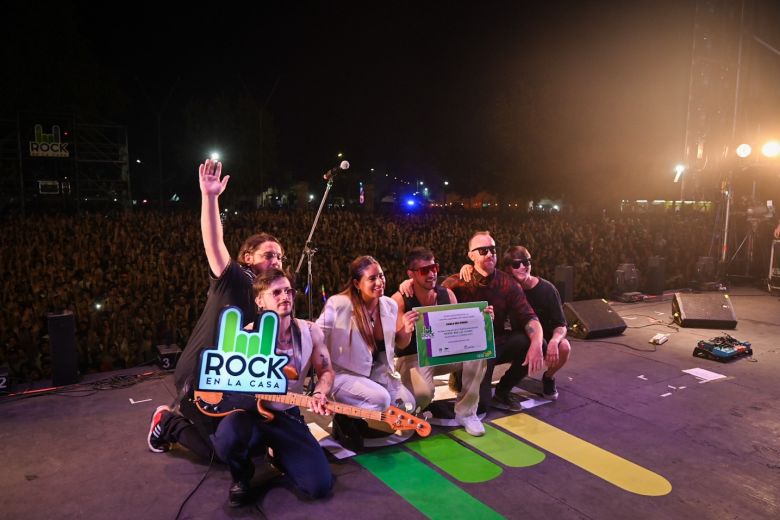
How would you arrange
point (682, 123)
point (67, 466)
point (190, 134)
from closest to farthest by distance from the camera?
point (67, 466) < point (682, 123) < point (190, 134)

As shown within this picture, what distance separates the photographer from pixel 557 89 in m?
24.4

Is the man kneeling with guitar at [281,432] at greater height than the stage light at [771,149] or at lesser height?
lesser

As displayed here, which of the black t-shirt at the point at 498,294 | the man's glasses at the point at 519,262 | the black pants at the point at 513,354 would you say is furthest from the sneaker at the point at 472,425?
the man's glasses at the point at 519,262

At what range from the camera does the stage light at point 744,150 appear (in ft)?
40.9

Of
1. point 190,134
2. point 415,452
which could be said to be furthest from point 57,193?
point 415,452

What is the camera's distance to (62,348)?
5594mm

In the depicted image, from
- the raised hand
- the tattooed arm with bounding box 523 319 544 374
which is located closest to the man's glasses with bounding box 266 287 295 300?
the raised hand

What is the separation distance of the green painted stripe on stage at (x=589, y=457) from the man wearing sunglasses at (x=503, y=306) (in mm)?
356

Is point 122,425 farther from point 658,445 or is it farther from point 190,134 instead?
point 190,134

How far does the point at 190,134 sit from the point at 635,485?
114 ft

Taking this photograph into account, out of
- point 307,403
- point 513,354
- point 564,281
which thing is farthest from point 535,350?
point 564,281

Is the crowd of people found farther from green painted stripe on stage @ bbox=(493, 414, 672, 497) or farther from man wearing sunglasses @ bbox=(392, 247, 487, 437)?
green painted stripe on stage @ bbox=(493, 414, 672, 497)

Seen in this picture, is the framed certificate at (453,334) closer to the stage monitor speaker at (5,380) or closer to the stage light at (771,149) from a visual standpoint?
the stage monitor speaker at (5,380)

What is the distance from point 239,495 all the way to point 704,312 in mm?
8160
